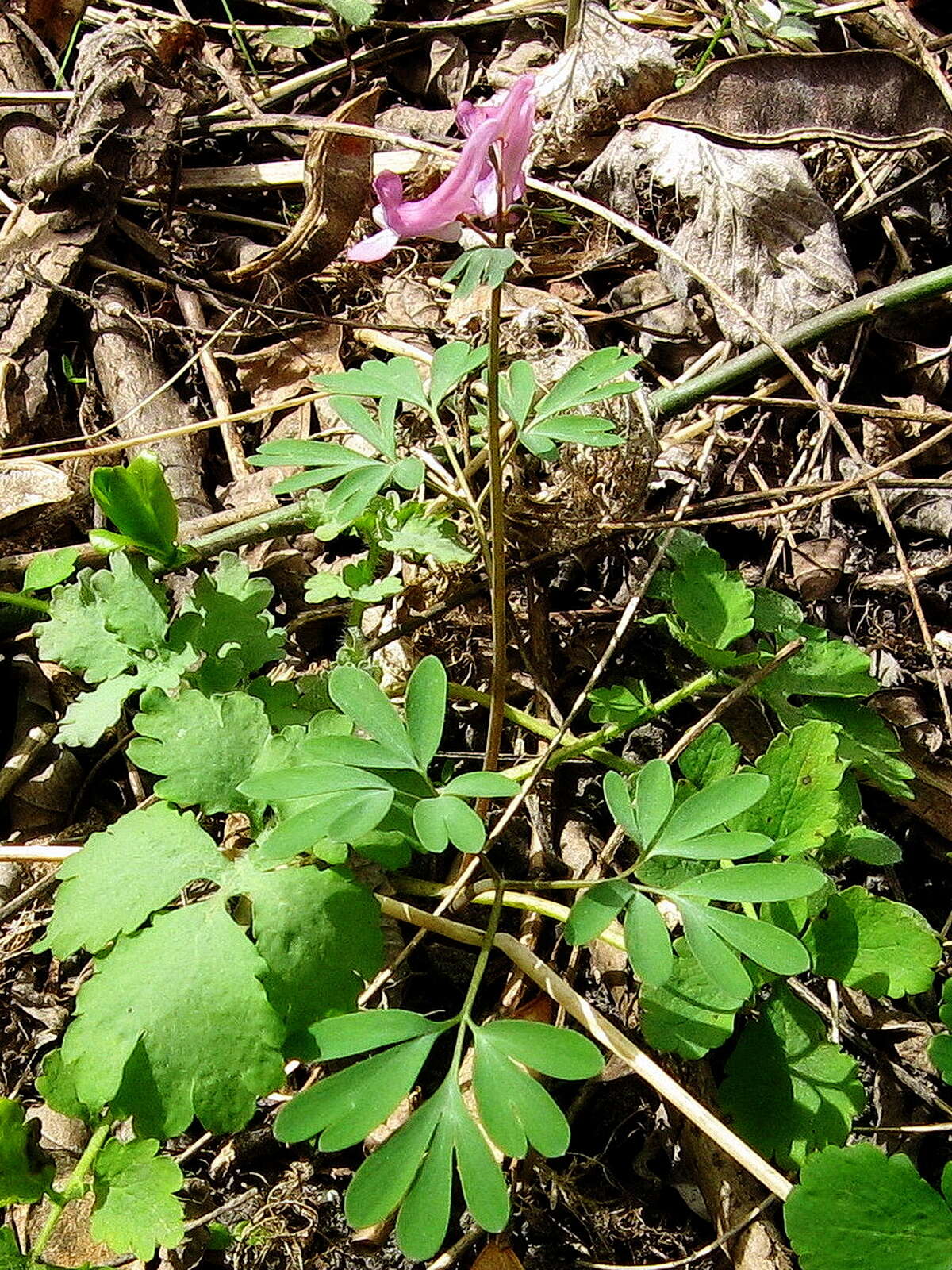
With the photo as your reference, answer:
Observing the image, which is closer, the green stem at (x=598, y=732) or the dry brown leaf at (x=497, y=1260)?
the dry brown leaf at (x=497, y=1260)

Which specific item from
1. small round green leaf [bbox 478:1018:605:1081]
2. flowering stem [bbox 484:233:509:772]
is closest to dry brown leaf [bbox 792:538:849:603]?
flowering stem [bbox 484:233:509:772]

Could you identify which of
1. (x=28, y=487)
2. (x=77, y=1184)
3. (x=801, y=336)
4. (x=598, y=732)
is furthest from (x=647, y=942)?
(x=28, y=487)

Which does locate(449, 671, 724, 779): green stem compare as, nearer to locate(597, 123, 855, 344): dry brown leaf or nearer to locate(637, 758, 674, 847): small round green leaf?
locate(637, 758, 674, 847): small round green leaf

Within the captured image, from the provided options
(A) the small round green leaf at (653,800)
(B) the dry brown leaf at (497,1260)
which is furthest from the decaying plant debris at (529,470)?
→ (A) the small round green leaf at (653,800)

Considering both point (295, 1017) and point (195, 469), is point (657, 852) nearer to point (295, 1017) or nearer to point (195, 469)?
point (295, 1017)

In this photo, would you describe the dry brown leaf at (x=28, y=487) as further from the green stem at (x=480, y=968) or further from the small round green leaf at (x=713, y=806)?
the small round green leaf at (x=713, y=806)

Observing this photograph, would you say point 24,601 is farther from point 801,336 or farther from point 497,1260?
point 801,336

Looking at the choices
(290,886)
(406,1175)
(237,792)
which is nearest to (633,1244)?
(406,1175)
